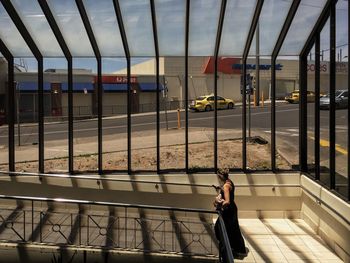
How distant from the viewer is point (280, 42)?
1013cm

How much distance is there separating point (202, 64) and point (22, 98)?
4.41 meters

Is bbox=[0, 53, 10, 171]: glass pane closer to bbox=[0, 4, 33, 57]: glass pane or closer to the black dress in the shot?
bbox=[0, 4, 33, 57]: glass pane

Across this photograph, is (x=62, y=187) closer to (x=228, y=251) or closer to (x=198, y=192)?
(x=198, y=192)

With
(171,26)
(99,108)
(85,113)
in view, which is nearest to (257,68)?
(171,26)

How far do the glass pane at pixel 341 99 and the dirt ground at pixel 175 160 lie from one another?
2.58 metres

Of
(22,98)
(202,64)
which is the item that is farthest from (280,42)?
(22,98)

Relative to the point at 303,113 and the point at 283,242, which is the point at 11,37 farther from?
the point at 283,242

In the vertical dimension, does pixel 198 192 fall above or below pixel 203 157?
below

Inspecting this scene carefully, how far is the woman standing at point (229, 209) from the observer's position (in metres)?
7.58

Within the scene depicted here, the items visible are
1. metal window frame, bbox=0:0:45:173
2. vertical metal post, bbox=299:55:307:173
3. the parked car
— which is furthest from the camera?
vertical metal post, bbox=299:55:307:173

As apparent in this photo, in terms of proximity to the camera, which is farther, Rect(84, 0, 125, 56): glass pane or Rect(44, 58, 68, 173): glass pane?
Rect(44, 58, 68, 173): glass pane

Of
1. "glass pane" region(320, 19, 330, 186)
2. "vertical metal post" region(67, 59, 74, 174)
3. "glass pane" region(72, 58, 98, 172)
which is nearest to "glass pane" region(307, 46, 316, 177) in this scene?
"glass pane" region(320, 19, 330, 186)

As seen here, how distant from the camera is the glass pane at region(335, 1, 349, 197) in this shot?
7734 millimetres

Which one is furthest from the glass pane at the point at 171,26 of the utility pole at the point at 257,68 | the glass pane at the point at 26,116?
the glass pane at the point at 26,116
